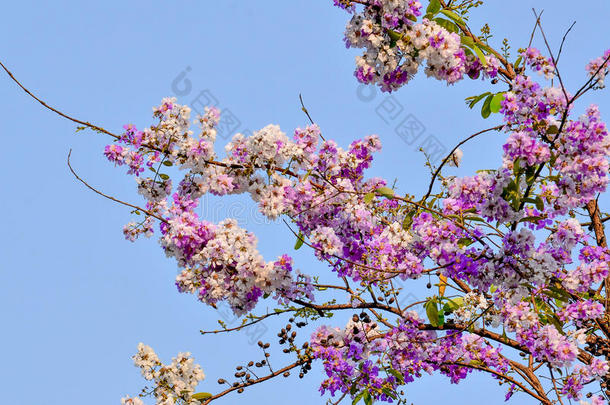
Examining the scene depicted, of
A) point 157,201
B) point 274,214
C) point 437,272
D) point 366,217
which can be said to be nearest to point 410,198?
point 366,217

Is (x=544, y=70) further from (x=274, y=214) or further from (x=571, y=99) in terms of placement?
(x=274, y=214)

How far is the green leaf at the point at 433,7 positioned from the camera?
5.28m

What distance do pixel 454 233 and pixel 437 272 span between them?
13.8 inches

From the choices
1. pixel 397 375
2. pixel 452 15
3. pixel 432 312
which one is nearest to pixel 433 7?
pixel 452 15

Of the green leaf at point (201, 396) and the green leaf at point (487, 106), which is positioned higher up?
the green leaf at point (487, 106)

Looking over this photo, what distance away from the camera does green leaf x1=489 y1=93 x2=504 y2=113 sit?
5312 millimetres

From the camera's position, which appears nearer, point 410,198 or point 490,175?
point 490,175

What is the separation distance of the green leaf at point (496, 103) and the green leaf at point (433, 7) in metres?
0.83

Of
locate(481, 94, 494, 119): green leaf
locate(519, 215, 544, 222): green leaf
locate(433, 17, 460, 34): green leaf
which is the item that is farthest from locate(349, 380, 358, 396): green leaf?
locate(433, 17, 460, 34): green leaf

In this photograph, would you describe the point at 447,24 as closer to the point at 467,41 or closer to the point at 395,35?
the point at 467,41

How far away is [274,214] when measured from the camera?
16.0 ft

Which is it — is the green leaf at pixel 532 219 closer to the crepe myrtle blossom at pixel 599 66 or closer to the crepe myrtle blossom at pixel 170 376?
the crepe myrtle blossom at pixel 599 66

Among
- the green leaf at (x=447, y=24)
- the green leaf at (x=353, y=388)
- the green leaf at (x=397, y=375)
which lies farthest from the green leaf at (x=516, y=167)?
the green leaf at (x=353, y=388)

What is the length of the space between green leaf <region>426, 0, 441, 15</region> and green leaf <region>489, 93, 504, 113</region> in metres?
0.83
